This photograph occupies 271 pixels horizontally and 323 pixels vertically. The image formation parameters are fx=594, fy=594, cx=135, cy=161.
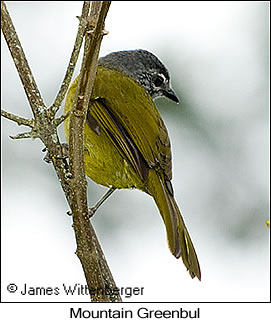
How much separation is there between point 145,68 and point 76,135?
9.21 feet

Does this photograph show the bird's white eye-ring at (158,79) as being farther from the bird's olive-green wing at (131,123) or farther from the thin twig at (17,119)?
the thin twig at (17,119)

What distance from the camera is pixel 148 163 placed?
11.3 feet

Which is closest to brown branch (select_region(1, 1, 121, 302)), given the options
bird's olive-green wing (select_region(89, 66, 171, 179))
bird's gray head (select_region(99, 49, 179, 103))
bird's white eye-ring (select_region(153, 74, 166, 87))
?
bird's olive-green wing (select_region(89, 66, 171, 179))

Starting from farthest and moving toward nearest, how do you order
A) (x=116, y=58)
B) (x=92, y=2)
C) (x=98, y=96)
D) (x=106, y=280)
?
(x=116, y=58)
(x=98, y=96)
(x=106, y=280)
(x=92, y=2)

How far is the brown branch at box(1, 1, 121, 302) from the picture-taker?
1994mm

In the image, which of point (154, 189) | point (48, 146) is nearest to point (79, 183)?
point (48, 146)

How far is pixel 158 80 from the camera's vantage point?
4871 mm

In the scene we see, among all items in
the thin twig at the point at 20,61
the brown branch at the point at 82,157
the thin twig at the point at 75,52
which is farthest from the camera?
the thin twig at the point at 20,61

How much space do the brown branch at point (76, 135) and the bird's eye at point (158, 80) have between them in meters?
2.60

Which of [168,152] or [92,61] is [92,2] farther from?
[168,152]

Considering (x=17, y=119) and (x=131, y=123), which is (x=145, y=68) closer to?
(x=131, y=123)

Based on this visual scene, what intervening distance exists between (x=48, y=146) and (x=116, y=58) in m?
2.63

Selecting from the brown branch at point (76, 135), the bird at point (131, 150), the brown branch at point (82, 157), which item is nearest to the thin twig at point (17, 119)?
the brown branch at point (76, 135)

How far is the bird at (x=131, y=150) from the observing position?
3244mm
